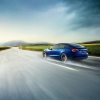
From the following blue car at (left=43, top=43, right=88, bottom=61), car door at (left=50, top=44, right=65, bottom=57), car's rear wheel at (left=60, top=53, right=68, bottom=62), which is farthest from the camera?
car door at (left=50, top=44, right=65, bottom=57)

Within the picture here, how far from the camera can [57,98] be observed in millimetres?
5562

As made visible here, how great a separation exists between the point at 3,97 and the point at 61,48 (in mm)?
11741

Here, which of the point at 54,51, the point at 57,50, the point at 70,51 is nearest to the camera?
the point at 70,51

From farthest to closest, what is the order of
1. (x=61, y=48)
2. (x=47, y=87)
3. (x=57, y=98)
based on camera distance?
(x=61, y=48) < (x=47, y=87) < (x=57, y=98)

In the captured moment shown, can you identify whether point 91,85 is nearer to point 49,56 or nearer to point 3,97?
point 3,97

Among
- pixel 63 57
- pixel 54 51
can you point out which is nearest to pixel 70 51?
pixel 63 57

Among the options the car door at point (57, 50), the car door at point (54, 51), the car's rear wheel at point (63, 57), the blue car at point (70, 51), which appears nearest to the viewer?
the blue car at point (70, 51)

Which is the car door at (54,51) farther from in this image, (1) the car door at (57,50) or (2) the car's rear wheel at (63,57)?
(2) the car's rear wheel at (63,57)

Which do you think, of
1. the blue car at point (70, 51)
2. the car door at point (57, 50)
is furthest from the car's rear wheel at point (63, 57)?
the car door at point (57, 50)

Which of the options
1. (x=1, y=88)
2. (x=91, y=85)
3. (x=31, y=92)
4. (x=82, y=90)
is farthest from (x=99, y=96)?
(x=1, y=88)

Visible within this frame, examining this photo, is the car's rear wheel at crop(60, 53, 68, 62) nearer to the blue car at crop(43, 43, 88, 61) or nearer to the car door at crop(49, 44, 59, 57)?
the blue car at crop(43, 43, 88, 61)

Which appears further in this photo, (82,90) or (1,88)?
(1,88)

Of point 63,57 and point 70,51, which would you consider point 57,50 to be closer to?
point 63,57

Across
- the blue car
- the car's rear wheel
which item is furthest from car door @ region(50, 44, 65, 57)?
the car's rear wheel
